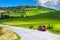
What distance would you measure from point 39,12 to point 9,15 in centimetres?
405

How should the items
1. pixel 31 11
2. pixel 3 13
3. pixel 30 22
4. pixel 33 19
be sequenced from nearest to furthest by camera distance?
pixel 3 13 → pixel 31 11 → pixel 33 19 → pixel 30 22

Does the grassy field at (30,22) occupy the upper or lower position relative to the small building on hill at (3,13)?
lower

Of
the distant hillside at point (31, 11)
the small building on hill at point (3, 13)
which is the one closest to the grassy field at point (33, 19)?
the distant hillside at point (31, 11)

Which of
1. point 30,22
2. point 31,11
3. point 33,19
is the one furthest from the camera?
point 30,22

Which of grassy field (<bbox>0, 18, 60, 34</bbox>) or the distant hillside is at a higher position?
the distant hillside

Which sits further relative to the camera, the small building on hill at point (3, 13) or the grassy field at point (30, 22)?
→ the grassy field at point (30, 22)

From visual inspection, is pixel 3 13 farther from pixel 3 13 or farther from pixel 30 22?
pixel 30 22

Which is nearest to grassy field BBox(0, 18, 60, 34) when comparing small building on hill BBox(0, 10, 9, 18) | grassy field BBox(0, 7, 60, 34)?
grassy field BBox(0, 7, 60, 34)

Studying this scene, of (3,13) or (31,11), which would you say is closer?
(3,13)

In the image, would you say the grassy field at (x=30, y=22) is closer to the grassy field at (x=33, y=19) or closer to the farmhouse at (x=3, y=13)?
the grassy field at (x=33, y=19)

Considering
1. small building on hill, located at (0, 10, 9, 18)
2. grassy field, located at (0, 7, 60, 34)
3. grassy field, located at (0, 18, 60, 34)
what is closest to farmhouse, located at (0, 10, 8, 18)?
small building on hill, located at (0, 10, 9, 18)

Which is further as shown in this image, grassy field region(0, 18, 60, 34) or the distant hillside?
grassy field region(0, 18, 60, 34)

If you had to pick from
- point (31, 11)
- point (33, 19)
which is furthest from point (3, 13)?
point (33, 19)

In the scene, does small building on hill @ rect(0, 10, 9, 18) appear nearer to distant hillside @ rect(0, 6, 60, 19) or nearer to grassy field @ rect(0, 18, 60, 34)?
distant hillside @ rect(0, 6, 60, 19)
